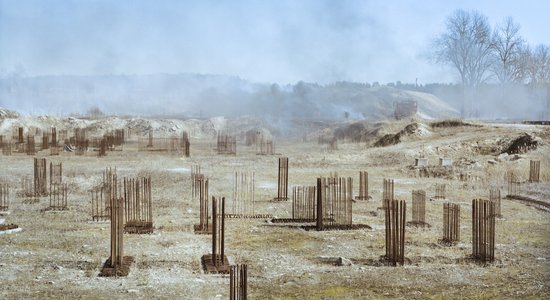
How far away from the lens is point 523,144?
31.1 m

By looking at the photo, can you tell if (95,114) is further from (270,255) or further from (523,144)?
(270,255)

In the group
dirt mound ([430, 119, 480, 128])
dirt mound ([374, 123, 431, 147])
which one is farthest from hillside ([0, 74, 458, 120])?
dirt mound ([430, 119, 480, 128])

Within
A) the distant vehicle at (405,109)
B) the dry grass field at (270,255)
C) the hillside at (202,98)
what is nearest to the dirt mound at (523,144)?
the dry grass field at (270,255)

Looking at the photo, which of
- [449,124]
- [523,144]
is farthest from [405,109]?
[523,144]

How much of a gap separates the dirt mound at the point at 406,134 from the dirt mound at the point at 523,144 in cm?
771

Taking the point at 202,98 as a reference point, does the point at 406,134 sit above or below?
below

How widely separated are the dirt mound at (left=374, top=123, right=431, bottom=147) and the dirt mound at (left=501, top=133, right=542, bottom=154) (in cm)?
771

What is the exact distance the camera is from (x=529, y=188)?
21000 mm

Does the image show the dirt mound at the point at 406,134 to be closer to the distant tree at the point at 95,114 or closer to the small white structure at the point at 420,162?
the small white structure at the point at 420,162

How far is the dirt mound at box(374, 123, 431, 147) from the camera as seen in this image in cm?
3934

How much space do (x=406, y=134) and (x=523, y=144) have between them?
9.39 meters

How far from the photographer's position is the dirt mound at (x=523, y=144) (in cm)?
3025

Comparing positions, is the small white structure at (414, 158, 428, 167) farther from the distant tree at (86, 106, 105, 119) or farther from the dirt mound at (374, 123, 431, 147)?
the distant tree at (86, 106, 105, 119)

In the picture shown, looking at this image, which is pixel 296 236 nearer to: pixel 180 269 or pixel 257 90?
pixel 180 269
